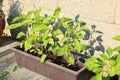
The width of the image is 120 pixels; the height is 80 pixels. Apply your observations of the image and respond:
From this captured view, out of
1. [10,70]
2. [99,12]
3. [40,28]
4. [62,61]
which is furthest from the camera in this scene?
[10,70]

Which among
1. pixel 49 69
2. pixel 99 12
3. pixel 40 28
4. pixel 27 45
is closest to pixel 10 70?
pixel 27 45

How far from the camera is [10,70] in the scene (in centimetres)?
413

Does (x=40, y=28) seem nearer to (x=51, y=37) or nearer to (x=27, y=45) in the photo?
(x=51, y=37)

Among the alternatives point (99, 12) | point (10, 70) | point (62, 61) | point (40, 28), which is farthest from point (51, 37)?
point (10, 70)

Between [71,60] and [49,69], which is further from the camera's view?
[49,69]

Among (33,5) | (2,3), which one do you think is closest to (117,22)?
(33,5)

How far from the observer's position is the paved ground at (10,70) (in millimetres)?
3934

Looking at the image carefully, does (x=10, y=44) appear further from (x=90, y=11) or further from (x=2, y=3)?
(x=90, y=11)

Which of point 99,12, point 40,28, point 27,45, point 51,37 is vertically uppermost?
point 99,12

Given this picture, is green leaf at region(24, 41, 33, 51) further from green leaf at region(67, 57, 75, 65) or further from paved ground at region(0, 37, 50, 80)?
green leaf at region(67, 57, 75, 65)

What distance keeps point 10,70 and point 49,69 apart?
71 centimetres

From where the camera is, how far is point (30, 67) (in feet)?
13.4

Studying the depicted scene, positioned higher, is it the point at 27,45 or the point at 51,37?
the point at 51,37

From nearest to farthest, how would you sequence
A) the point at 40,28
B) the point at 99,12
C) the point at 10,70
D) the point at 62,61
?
the point at 40,28 → the point at 99,12 → the point at 62,61 → the point at 10,70
